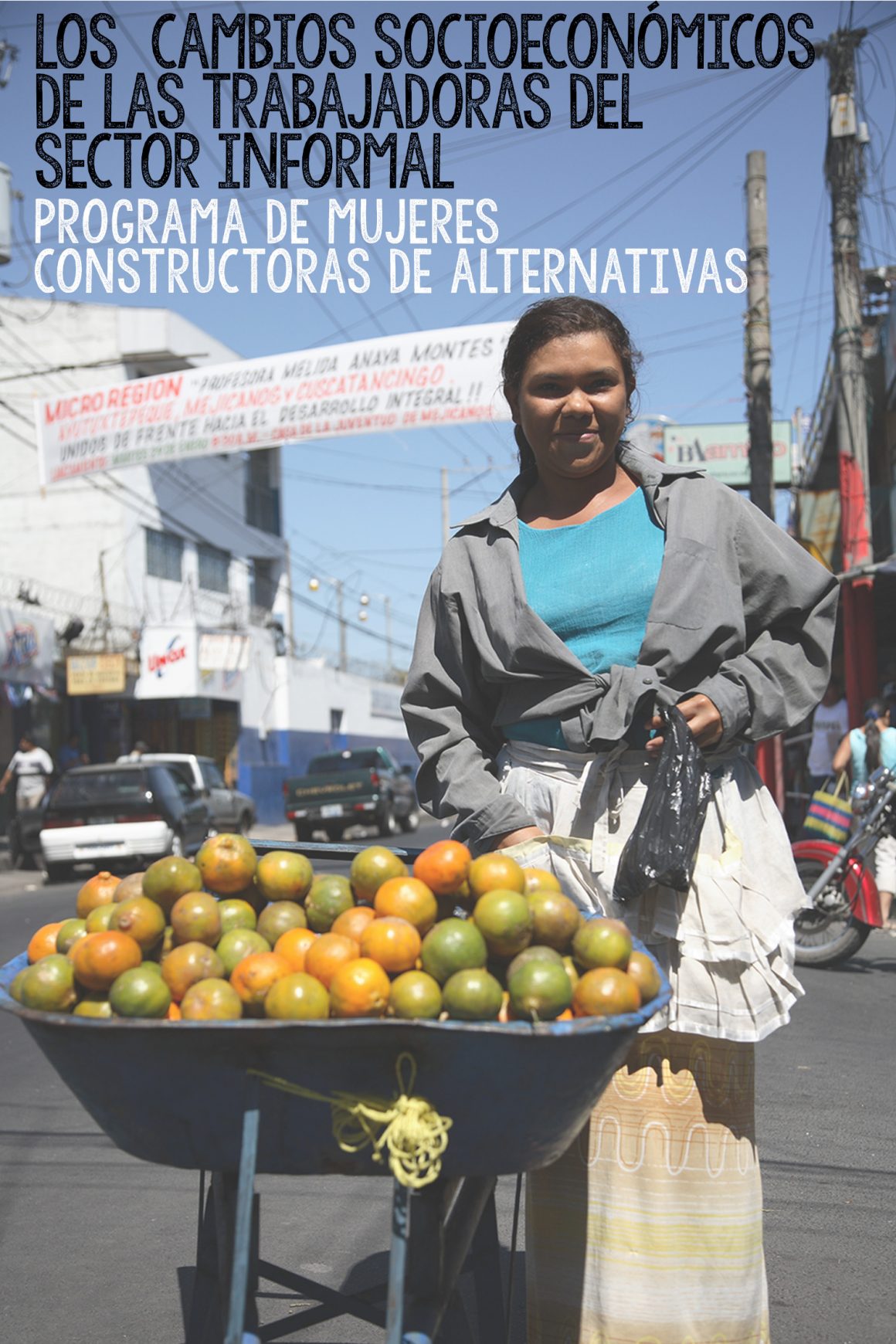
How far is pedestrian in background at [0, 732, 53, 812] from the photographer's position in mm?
19312

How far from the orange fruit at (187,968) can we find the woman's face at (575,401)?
1.26m

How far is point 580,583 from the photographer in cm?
266

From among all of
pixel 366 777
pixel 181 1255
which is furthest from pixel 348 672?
pixel 181 1255

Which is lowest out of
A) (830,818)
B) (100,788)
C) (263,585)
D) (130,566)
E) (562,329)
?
(100,788)

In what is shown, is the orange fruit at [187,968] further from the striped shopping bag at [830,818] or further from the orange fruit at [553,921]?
the striped shopping bag at [830,818]

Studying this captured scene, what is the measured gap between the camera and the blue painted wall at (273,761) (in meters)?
33.2

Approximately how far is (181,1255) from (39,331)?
27712 millimetres

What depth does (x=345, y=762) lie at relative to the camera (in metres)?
24.6

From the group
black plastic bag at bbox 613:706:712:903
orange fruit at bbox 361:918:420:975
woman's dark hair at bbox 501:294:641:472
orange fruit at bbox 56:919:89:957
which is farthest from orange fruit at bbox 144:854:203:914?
woman's dark hair at bbox 501:294:641:472

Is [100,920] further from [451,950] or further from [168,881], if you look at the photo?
[451,950]

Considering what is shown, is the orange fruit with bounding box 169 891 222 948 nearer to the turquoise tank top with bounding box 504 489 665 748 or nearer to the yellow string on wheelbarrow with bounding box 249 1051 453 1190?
the yellow string on wheelbarrow with bounding box 249 1051 453 1190

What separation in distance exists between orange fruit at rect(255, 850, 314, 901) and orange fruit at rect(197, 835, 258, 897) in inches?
1.2

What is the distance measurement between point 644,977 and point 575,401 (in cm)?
119

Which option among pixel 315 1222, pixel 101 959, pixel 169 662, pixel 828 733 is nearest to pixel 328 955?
pixel 101 959
